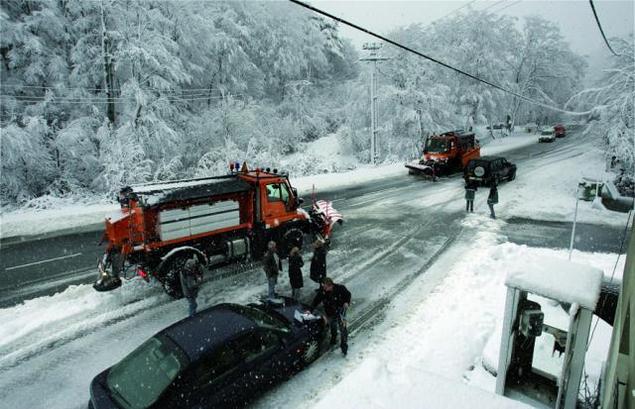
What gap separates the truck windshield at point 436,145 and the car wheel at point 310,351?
71.4ft

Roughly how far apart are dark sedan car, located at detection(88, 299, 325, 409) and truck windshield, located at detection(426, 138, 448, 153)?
22.1 m

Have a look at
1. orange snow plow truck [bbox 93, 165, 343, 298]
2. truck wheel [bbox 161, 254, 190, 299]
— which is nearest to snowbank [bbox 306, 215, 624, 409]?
orange snow plow truck [bbox 93, 165, 343, 298]

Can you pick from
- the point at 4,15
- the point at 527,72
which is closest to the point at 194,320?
the point at 4,15

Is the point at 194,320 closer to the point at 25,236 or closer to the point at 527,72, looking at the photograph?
the point at 25,236

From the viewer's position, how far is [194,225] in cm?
978

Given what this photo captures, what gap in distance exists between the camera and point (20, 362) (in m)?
7.02

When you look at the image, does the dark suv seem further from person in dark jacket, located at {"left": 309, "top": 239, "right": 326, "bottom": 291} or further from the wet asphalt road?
person in dark jacket, located at {"left": 309, "top": 239, "right": 326, "bottom": 291}

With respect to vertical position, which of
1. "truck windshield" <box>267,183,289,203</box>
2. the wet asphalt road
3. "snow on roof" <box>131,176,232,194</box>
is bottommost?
the wet asphalt road

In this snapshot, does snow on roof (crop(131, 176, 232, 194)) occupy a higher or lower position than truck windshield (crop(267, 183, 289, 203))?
higher

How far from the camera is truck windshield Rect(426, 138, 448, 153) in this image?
26.3 m

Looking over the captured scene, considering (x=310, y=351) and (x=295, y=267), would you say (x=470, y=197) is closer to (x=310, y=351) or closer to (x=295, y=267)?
(x=295, y=267)

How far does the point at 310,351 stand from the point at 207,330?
1942mm

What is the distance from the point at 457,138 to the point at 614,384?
79.6 feet

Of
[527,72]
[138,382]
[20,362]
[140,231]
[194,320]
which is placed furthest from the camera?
[527,72]
